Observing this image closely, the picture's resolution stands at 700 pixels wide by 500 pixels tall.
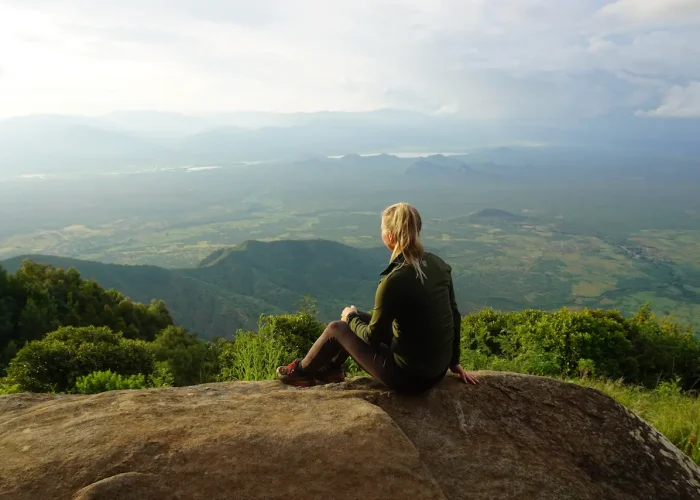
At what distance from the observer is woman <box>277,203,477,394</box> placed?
405 cm

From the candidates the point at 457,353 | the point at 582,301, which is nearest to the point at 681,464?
the point at 457,353

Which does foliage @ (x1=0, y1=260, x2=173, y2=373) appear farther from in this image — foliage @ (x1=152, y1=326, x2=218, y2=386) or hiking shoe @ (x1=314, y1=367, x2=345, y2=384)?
hiking shoe @ (x1=314, y1=367, x2=345, y2=384)

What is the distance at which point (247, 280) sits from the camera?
378 feet

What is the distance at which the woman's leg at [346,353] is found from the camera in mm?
4531

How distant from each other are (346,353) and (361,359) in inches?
15.7

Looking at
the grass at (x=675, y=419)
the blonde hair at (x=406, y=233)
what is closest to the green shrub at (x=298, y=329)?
the grass at (x=675, y=419)

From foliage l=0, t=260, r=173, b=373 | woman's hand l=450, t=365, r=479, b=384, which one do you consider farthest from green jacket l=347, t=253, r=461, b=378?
foliage l=0, t=260, r=173, b=373

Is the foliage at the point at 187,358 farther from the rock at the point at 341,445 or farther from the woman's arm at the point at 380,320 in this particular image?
the woman's arm at the point at 380,320

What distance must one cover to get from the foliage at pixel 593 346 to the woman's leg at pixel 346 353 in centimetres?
636

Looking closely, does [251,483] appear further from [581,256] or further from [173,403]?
[581,256]

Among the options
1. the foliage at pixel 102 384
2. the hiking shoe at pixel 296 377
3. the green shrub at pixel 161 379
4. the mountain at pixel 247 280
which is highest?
the hiking shoe at pixel 296 377

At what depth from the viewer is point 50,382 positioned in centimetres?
→ 955

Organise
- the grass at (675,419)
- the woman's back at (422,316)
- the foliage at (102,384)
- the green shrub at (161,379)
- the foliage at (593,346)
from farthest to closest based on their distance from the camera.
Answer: the foliage at (593,346) → the green shrub at (161,379) → the foliage at (102,384) → the grass at (675,419) → the woman's back at (422,316)

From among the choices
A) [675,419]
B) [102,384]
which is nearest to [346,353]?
[675,419]
